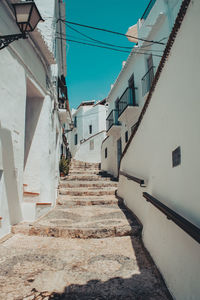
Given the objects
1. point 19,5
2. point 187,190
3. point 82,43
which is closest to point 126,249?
point 187,190

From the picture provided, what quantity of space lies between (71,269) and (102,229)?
1.21 m

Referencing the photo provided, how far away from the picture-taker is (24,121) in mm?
4398

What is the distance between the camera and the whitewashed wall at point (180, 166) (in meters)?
1.68

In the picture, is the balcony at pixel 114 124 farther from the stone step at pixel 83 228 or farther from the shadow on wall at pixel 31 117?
the stone step at pixel 83 228

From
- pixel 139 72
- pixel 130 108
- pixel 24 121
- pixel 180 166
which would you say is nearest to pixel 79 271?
pixel 180 166

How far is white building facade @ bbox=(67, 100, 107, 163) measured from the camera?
740 inches

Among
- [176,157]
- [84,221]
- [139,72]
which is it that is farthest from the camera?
[139,72]

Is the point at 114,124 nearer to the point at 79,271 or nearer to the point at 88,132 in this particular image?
the point at 79,271

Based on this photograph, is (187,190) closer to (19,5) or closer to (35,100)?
(19,5)

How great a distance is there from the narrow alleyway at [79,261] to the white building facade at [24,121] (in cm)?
59

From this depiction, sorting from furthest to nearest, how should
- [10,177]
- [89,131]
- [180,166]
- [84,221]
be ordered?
[89,131] → [84,221] → [10,177] → [180,166]

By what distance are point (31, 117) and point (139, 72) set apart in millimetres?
6440

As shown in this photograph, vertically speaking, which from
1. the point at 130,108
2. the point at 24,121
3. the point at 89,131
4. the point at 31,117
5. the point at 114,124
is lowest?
the point at 24,121

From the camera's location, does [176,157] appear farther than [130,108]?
No
